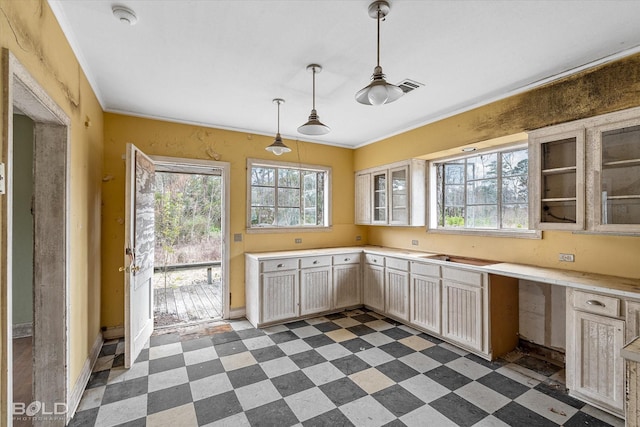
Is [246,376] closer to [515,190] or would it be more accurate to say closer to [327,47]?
[327,47]

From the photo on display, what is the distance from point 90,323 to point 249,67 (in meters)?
2.80

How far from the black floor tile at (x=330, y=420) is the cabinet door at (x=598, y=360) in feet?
5.82

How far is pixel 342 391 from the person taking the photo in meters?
2.42

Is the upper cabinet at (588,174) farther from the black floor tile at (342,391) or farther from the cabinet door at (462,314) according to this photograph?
the black floor tile at (342,391)

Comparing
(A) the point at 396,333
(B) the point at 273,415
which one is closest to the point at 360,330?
(A) the point at 396,333

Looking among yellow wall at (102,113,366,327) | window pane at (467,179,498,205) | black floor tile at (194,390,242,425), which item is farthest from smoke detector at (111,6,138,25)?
window pane at (467,179,498,205)

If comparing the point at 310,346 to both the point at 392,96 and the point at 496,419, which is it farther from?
the point at 392,96

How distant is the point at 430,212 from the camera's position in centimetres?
414

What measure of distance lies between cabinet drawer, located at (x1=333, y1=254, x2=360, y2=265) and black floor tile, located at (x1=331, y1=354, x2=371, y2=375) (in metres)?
1.47

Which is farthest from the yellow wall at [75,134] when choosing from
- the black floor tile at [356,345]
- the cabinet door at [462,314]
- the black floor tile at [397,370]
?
the cabinet door at [462,314]

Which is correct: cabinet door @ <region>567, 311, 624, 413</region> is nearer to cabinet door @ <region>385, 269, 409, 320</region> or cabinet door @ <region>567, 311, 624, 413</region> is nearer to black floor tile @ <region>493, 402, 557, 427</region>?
black floor tile @ <region>493, 402, 557, 427</region>

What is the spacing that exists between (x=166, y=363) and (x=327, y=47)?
3.17m

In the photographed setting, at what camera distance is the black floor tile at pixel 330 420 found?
204 cm

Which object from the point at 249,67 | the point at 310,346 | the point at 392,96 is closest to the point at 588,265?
the point at 392,96
